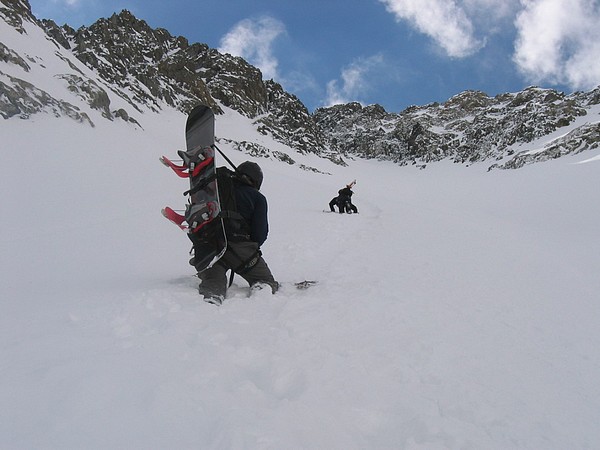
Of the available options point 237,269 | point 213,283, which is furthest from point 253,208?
point 213,283

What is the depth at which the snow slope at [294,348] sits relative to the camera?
6.46ft

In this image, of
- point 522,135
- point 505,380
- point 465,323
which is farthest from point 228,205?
point 522,135

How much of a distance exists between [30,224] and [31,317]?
5.09 meters

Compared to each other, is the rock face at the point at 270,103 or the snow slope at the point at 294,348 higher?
the rock face at the point at 270,103

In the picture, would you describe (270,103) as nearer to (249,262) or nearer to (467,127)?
(467,127)

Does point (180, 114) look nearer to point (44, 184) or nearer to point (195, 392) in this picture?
point (44, 184)

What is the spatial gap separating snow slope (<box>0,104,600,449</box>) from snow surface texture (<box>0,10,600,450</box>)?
2cm

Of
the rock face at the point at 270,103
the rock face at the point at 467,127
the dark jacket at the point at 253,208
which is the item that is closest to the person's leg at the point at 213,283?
the dark jacket at the point at 253,208

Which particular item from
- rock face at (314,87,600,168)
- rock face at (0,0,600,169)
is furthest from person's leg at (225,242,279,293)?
rock face at (314,87,600,168)

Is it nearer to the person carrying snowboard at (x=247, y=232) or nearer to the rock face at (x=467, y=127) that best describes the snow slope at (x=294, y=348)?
the person carrying snowboard at (x=247, y=232)

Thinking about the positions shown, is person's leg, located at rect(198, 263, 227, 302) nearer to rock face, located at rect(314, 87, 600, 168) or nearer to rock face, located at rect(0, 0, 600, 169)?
rock face, located at rect(0, 0, 600, 169)

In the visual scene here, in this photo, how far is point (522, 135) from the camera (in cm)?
6606

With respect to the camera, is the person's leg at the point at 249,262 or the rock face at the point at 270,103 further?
the rock face at the point at 270,103

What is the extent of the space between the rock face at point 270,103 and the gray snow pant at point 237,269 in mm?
16850
